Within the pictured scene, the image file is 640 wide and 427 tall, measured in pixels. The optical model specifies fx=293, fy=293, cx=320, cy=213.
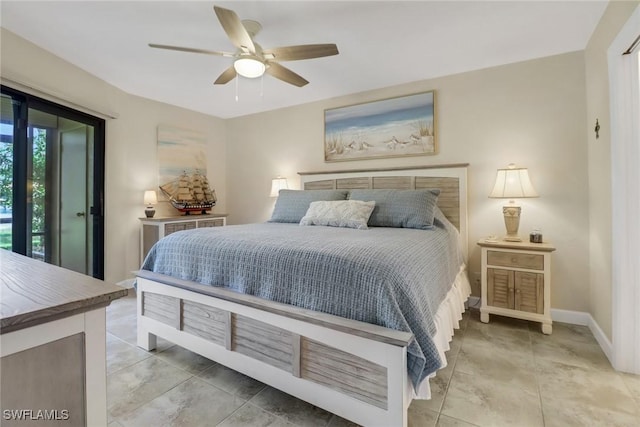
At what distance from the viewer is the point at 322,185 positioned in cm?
378

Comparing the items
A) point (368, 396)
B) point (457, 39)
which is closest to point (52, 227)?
point (368, 396)

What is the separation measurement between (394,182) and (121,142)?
325 cm

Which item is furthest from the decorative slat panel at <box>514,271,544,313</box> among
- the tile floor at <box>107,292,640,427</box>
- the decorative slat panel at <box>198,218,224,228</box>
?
the decorative slat panel at <box>198,218,224,228</box>

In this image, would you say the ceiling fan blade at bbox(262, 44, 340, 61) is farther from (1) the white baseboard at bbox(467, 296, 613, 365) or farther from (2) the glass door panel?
(1) the white baseboard at bbox(467, 296, 613, 365)

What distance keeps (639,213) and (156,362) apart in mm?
3196

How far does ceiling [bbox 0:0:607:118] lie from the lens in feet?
6.70

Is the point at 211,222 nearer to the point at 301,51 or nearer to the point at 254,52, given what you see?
the point at 254,52

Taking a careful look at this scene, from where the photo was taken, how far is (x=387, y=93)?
11.1 ft

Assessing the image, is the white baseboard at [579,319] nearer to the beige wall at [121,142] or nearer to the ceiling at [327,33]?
the ceiling at [327,33]

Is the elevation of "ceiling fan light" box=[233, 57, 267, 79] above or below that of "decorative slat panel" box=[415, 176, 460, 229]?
above

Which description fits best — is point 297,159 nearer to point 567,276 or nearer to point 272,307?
point 272,307

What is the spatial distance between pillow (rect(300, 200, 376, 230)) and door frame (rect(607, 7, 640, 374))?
165 centimetres

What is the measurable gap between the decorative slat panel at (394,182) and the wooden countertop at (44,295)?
116 inches

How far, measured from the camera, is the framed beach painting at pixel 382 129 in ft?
10.4
